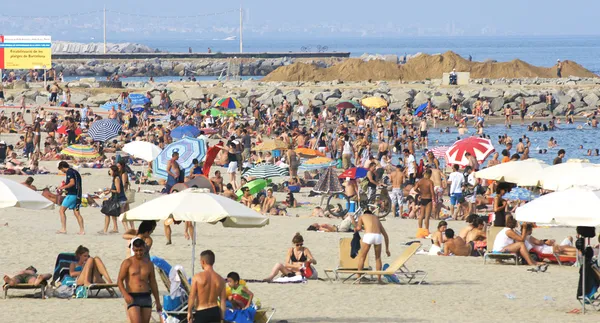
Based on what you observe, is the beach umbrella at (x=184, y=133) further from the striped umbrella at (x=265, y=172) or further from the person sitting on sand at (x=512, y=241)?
the person sitting on sand at (x=512, y=241)

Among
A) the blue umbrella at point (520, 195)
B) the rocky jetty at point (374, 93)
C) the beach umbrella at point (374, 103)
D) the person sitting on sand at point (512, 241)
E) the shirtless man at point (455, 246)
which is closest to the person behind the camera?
the person sitting on sand at point (512, 241)

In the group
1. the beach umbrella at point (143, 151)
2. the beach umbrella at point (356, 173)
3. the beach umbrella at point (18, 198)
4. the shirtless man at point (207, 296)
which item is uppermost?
the beach umbrella at point (18, 198)

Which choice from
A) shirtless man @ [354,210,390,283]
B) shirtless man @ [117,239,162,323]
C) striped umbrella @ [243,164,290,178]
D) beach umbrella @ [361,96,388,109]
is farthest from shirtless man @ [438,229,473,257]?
beach umbrella @ [361,96,388,109]

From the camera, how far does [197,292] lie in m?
8.79

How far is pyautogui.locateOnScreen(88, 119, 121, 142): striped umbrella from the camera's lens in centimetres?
2698

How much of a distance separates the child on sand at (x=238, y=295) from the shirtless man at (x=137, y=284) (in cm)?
120

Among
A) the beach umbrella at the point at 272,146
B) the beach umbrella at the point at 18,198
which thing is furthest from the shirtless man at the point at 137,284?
the beach umbrella at the point at 272,146

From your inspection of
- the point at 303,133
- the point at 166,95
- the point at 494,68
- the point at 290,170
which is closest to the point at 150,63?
the point at 494,68

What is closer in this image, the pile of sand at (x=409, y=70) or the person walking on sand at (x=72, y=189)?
the person walking on sand at (x=72, y=189)

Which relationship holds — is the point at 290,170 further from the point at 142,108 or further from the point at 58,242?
the point at 142,108

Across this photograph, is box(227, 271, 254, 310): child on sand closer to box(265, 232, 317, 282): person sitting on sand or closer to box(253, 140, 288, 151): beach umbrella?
box(265, 232, 317, 282): person sitting on sand

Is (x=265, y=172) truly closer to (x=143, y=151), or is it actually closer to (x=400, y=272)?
(x=143, y=151)

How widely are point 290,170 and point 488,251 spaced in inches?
391

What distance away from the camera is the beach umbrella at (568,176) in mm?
15297
